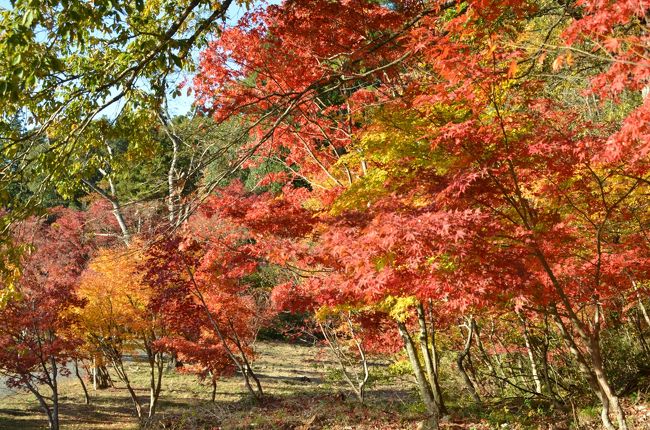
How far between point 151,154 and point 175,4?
173 centimetres

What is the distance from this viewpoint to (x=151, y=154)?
17.5ft

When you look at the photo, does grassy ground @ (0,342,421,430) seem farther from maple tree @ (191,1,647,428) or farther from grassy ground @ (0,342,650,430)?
maple tree @ (191,1,647,428)

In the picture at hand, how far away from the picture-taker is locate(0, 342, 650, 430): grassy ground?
6879 millimetres

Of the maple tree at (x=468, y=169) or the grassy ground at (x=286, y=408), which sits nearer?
the maple tree at (x=468, y=169)

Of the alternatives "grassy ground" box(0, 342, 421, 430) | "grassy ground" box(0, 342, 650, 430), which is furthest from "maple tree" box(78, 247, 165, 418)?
"grassy ground" box(0, 342, 650, 430)

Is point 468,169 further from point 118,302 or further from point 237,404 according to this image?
point 118,302

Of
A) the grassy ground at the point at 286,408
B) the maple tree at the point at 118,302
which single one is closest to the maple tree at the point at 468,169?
the grassy ground at the point at 286,408

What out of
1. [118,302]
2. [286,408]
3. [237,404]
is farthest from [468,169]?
[118,302]

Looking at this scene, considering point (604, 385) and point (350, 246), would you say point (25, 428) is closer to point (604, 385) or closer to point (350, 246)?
point (350, 246)

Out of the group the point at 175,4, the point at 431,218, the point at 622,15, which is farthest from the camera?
the point at 175,4

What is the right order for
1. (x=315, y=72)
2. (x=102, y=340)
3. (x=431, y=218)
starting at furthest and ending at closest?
(x=102, y=340), (x=315, y=72), (x=431, y=218)

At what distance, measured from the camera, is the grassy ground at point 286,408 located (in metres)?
6.88

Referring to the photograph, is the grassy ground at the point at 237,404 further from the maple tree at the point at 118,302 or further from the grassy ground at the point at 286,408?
the maple tree at the point at 118,302

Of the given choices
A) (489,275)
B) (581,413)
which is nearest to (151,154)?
(489,275)
